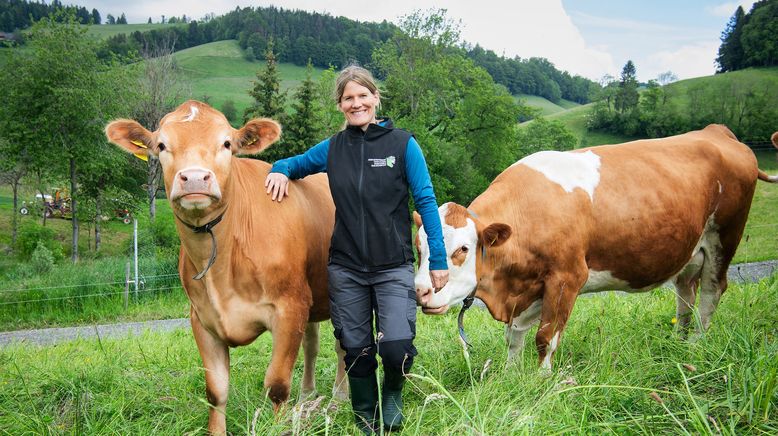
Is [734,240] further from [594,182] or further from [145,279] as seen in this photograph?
[145,279]

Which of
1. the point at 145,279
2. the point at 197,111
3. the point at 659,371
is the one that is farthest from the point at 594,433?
the point at 145,279

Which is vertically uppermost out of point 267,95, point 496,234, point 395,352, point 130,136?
point 267,95

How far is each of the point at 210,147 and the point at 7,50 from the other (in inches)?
1179

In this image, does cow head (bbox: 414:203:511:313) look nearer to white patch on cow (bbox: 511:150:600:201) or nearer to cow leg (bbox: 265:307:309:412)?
white patch on cow (bbox: 511:150:600:201)

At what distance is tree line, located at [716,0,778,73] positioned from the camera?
74.2m

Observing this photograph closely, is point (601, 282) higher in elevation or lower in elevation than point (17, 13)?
lower

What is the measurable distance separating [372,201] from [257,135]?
39.5 inches

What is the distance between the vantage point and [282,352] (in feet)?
12.4

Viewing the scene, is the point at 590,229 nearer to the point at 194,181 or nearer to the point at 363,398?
the point at 363,398

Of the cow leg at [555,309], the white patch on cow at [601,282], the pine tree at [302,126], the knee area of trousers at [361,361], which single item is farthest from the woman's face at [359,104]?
the pine tree at [302,126]

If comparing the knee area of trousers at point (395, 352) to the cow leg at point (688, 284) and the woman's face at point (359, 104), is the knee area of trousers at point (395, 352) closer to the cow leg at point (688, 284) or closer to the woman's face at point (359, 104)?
the woman's face at point (359, 104)

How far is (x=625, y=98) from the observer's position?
85125 millimetres

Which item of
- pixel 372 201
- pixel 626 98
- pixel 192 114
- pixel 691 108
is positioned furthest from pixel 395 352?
pixel 626 98

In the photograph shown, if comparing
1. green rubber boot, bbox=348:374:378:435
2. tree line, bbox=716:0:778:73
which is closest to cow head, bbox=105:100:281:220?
green rubber boot, bbox=348:374:378:435
